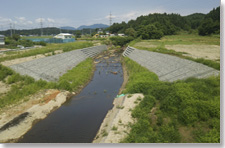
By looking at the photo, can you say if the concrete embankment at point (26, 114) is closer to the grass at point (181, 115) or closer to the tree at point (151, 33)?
the grass at point (181, 115)

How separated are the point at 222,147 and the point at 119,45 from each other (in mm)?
43647

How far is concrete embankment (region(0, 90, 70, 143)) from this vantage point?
362 inches

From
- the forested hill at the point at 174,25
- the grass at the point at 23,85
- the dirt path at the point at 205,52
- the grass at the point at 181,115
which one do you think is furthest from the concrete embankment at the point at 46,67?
the forested hill at the point at 174,25

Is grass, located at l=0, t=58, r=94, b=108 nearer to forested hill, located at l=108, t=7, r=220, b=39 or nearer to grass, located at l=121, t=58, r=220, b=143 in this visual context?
grass, located at l=121, t=58, r=220, b=143

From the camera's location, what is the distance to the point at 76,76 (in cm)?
1870

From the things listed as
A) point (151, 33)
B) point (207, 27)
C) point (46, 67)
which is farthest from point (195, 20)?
point (46, 67)

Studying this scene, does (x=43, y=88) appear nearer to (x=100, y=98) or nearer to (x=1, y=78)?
(x=1, y=78)

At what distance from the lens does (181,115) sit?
26.7 feet

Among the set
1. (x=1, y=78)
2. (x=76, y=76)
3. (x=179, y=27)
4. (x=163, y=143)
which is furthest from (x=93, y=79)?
(x=179, y=27)

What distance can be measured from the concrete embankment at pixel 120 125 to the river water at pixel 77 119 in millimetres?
1065

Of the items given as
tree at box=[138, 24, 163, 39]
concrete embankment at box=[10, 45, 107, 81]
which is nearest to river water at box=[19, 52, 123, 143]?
concrete embankment at box=[10, 45, 107, 81]

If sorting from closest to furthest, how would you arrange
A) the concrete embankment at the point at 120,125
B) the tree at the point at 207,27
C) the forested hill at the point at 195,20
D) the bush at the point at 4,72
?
the concrete embankment at the point at 120,125 → the bush at the point at 4,72 → the tree at the point at 207,27 → the forested hill at the point at 195,20

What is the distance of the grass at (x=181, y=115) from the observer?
707cm

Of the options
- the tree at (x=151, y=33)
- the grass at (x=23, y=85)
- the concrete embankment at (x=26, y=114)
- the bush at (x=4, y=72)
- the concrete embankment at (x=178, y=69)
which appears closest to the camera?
the concrete embankment at (x=26, y=114)
